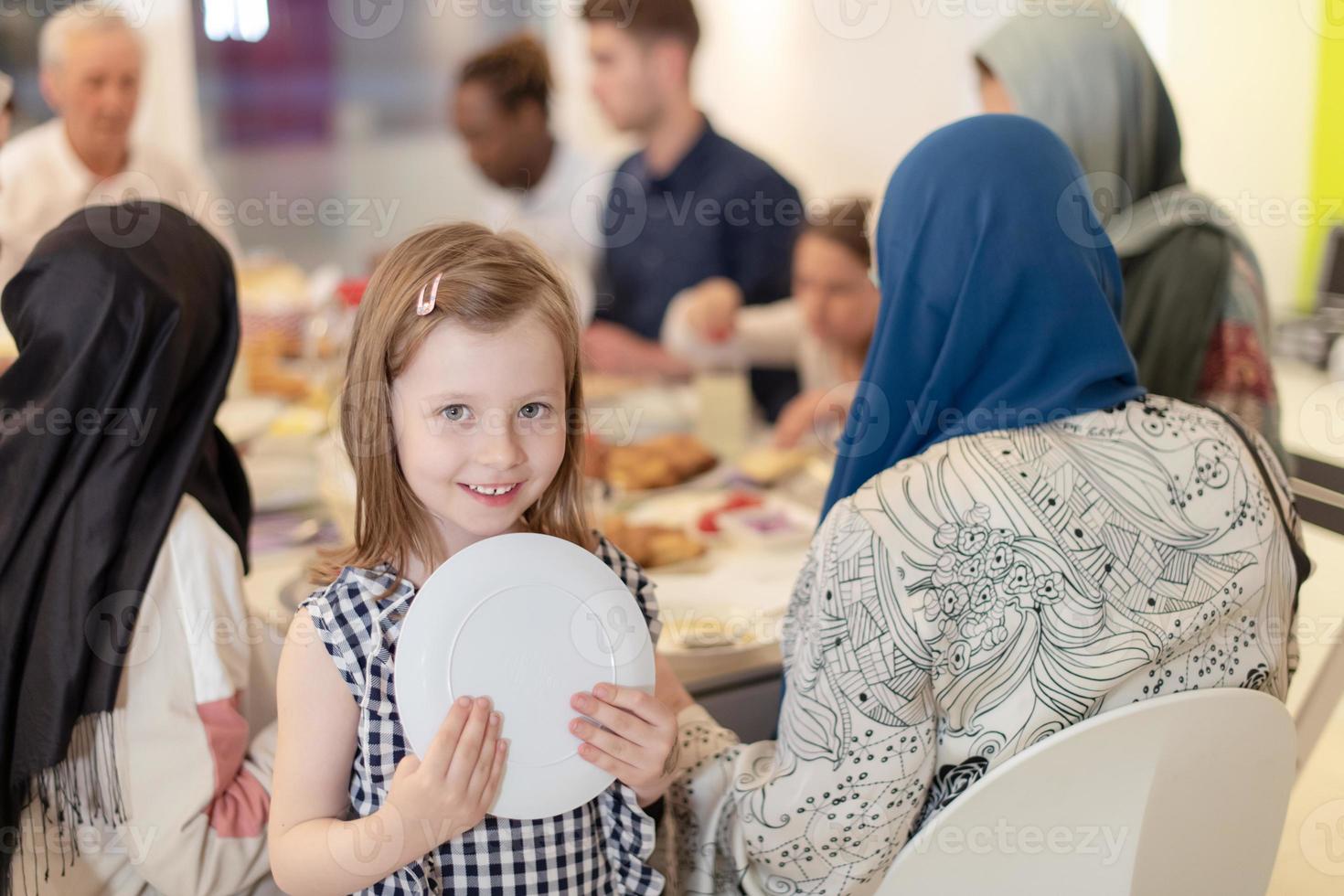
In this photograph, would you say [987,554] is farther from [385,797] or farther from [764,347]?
[764,347]

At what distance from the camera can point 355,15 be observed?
6.12 m

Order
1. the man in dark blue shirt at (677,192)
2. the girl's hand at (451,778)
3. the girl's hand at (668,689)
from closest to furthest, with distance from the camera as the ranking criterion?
the girl's hand at (451,778)
the girl's hand at (668,689)
the man in dark blue shirt at (677,192)

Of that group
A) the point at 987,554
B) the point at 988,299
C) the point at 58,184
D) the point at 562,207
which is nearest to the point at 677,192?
the point at 562,207

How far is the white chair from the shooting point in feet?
3.18

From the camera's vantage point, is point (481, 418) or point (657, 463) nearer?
point (481, 418)

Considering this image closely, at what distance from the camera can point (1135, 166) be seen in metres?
1.84

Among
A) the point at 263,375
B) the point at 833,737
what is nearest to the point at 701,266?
the point at 263,375

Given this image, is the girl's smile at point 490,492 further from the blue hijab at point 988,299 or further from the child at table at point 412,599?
the blue hijab at point 988,299

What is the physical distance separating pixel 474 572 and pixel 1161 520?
25.9 inches

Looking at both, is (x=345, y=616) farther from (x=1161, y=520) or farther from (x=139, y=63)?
(x=139, y=63)

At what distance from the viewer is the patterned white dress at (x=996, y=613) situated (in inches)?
41.3

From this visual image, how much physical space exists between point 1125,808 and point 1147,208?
3.70ft

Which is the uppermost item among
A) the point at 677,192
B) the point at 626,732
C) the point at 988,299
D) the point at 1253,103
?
the point at 1253,103

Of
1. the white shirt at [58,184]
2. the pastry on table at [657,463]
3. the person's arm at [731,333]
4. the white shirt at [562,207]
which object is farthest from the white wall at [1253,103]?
the white shirt at [58,184]
